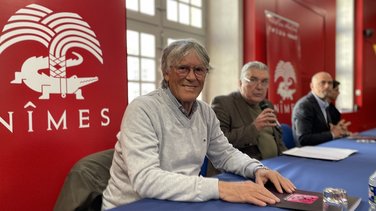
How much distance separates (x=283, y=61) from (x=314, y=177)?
3.01 metres

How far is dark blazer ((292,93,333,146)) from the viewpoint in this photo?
2988 millimetres

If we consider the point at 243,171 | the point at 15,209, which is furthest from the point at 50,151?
the point at 243,171

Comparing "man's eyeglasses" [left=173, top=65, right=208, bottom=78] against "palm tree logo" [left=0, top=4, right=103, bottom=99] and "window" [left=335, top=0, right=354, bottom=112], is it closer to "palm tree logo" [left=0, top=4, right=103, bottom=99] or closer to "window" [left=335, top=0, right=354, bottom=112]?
"palm tree logo" [left=0, top=4, right=103, bottom=99]

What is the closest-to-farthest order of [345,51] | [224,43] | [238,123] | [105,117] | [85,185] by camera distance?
[85,185], [105,117], [238,123], [224,43], [345,51]

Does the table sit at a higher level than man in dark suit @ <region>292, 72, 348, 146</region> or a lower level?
lower

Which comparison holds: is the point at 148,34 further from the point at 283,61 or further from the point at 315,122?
the point at 283,61

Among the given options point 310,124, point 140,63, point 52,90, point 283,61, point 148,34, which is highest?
point 148,34

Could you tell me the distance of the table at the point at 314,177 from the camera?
1.05 meters

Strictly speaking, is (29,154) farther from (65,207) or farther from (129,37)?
(129,37)

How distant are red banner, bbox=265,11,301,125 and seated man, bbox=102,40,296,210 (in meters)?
2.63

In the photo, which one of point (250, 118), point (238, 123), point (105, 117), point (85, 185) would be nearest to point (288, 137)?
point (250, 118)

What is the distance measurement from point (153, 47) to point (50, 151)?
150 centimetres

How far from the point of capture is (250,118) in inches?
95.7

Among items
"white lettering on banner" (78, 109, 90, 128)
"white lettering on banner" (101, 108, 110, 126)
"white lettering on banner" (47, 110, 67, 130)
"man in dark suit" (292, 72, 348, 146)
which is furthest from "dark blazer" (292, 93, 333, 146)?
"white lettering on banner" (47, 110, 67, 130)
